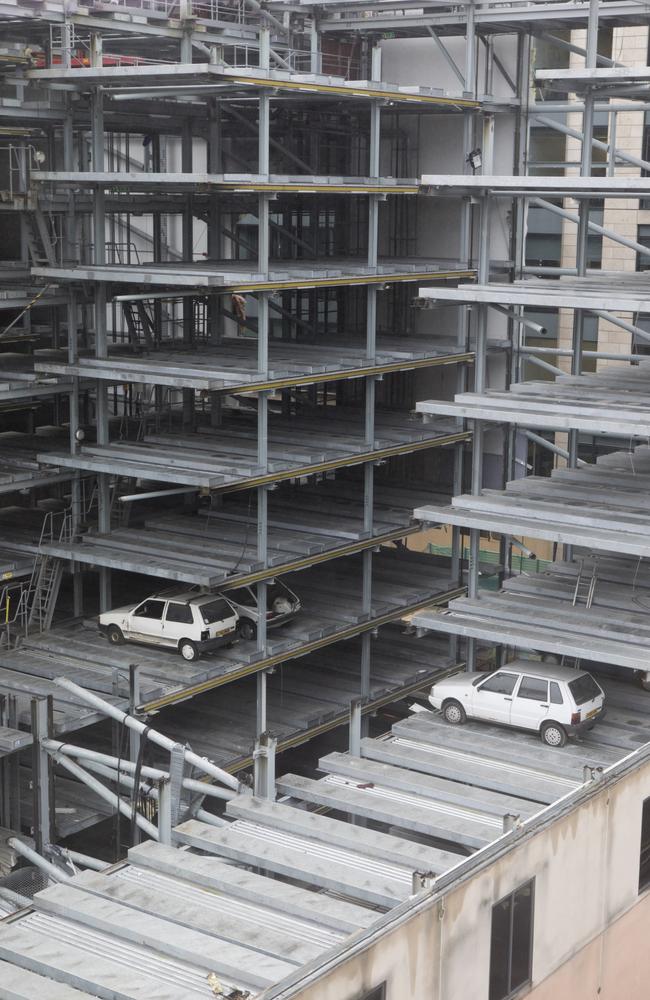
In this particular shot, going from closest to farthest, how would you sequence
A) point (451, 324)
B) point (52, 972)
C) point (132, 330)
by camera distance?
1. point (52, 972)
2. point (132, 330)
3. point (451, 324)

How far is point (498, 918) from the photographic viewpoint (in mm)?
20578

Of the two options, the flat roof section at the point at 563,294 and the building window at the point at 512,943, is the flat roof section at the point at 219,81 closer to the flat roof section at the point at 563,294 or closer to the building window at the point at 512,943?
the flat roof section at the point at 563,294

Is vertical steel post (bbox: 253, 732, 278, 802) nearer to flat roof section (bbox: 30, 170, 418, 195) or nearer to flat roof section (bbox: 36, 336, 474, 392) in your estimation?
flat roof section (bbox: 36, 336, 474, 392)

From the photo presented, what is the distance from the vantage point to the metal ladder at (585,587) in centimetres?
2992

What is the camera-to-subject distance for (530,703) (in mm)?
27734

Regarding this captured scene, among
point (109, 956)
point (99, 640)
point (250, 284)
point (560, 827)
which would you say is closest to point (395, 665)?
point (99, 640)

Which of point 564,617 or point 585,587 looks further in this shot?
point 585,587

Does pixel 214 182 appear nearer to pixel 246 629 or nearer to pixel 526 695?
pixel 246 629

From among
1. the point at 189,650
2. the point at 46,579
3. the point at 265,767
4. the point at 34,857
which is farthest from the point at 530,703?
the point at 46,579

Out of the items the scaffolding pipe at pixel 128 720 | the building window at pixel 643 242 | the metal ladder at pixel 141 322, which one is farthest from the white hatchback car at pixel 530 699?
the building window at pixel 643 242

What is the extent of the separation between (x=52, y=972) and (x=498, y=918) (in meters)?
6.20

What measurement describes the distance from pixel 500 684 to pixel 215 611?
28.0 ft

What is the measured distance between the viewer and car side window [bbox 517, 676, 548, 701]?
27.5 meters

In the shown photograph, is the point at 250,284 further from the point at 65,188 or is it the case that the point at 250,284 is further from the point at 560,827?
the point at 560,827
